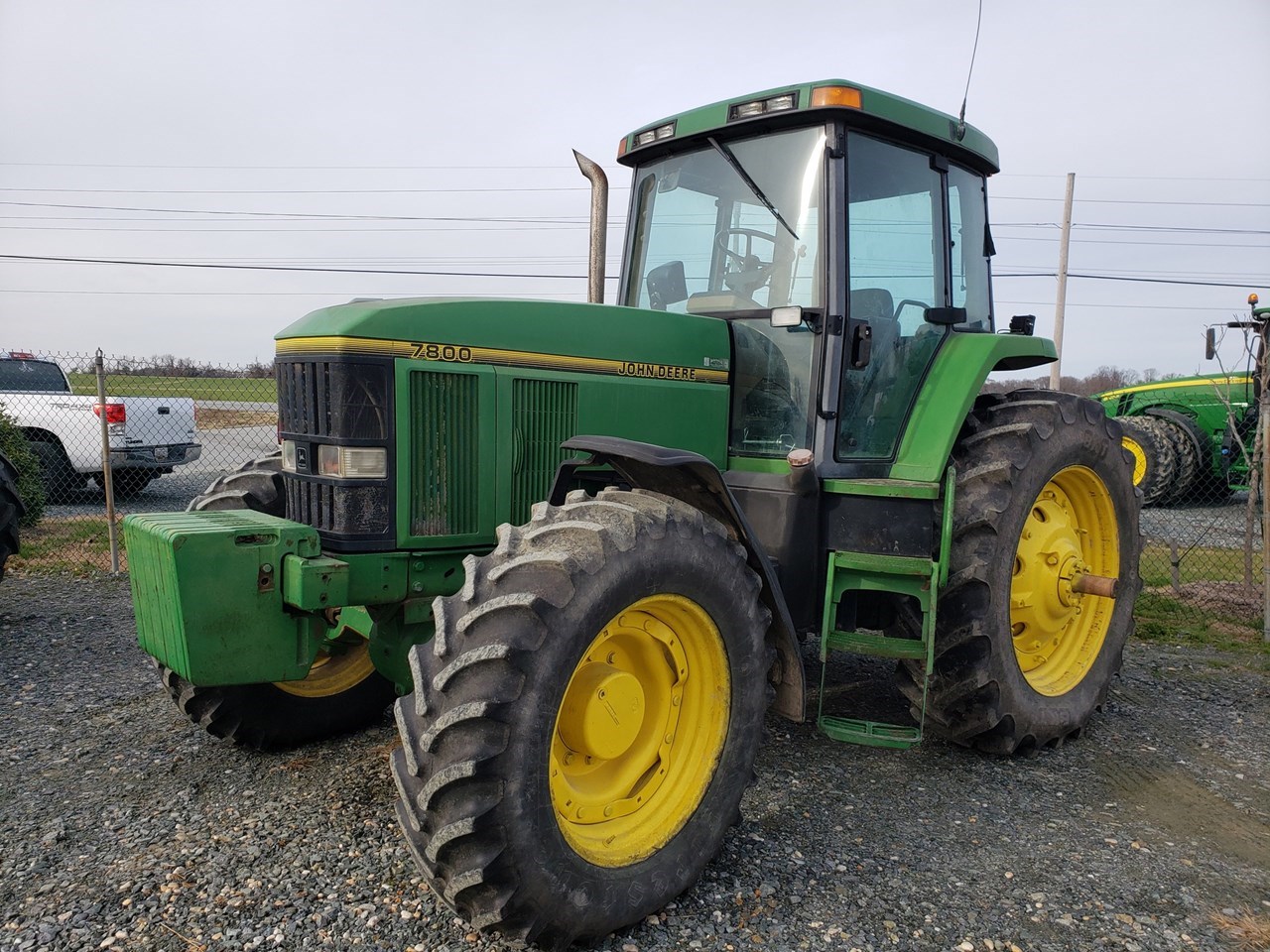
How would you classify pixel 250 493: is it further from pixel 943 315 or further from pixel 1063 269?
pixel 1063 269

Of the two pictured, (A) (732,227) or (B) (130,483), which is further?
(B) (130,483)

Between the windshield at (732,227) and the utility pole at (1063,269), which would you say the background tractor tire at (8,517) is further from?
the utility pole at (1063,269)

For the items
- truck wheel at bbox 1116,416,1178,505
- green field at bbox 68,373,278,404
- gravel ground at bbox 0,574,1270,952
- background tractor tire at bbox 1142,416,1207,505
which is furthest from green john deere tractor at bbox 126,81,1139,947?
background tractor tire at bbox 1142,416,1207,505

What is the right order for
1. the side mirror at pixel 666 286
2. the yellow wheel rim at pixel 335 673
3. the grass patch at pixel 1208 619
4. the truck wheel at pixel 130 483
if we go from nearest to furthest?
the yellow wheel rim at pixel 335 673
the side mirror at pixel 666 286
the grass patch at pixel 1208 619
the truck wheel at pixel 130 483

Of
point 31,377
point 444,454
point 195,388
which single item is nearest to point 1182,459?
point 444,454

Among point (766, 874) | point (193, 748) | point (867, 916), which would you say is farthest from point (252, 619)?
point (867, 916)

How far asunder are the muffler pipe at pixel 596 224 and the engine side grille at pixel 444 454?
1436 mm

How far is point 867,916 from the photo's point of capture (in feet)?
9.16

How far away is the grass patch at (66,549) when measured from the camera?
307 inches

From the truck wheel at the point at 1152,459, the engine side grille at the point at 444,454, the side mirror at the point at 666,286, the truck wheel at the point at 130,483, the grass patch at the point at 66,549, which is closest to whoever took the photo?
the engine side grille at the point at 444,454

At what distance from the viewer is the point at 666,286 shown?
14.2ft

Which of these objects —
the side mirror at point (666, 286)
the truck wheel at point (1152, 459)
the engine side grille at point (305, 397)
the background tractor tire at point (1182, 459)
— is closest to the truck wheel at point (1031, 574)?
the side mirror at point (666, 286)

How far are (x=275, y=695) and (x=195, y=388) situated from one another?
9.69m

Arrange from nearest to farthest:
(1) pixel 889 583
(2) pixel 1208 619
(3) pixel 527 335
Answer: (3) pixel 527 335
(1) pixel 889 583
(2) pixel 1208 619
